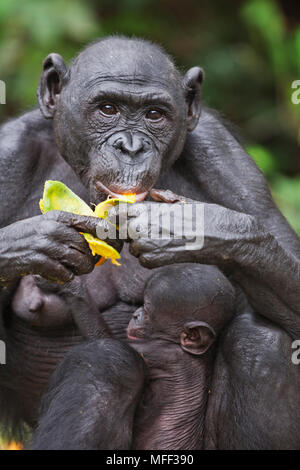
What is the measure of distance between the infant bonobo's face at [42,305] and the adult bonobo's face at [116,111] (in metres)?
0.63

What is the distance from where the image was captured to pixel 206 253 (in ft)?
10.9

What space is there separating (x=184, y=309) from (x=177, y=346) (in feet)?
0.71

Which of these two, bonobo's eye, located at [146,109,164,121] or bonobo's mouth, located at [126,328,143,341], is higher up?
bonobo's eye, located at [146,109,164,121]

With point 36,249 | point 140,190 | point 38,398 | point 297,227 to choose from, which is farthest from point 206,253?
point 297,227

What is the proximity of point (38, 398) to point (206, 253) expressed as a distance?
1.62m

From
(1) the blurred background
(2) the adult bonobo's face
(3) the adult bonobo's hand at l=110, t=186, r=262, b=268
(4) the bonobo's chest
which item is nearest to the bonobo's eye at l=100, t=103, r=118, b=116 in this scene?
(2) the adult bonobo's face

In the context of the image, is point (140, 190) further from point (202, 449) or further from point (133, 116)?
point (202, 449)

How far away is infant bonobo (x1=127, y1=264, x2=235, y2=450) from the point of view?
380 centimetres

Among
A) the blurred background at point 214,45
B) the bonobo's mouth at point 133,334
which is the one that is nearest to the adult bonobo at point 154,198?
the bonobo's mouth at point 133,334

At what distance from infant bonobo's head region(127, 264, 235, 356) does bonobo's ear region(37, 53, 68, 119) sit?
3.70 ft

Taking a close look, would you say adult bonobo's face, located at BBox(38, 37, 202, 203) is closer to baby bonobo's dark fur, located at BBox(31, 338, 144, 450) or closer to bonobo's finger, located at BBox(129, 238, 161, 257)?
bonobo's finger, located at BBox(129, 238, 161, 257)

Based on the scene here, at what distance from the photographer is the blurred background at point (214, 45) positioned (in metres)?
9.23

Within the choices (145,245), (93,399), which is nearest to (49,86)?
(145,245)

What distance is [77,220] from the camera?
329 cm
